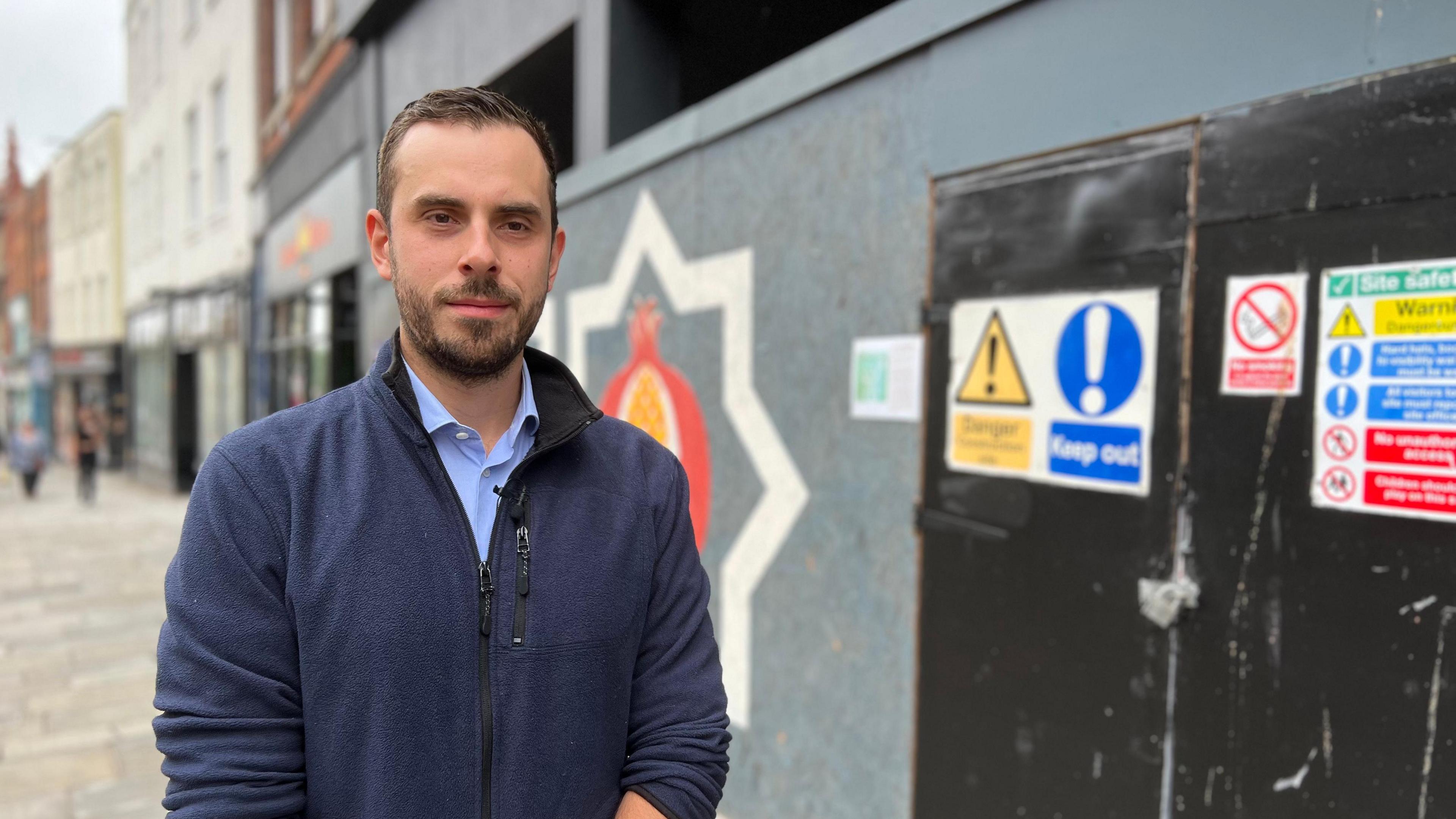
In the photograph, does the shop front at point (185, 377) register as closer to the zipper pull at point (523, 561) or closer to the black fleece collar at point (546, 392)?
the black fleece collar at point (546, 392)

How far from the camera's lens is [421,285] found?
1.48 metres

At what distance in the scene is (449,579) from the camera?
1.39 m

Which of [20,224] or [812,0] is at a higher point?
[20,224]

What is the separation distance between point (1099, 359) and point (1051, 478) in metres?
0.38

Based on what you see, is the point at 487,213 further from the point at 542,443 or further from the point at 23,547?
the point at 23,547

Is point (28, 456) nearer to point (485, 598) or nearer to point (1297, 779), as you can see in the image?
point (485, 598)

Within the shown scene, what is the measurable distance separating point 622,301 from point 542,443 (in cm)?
364

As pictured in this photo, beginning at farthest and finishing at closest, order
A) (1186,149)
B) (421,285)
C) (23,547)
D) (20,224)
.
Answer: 1. (20,224)
2. (23,547)
3. (1186,149)
4. (421,285)

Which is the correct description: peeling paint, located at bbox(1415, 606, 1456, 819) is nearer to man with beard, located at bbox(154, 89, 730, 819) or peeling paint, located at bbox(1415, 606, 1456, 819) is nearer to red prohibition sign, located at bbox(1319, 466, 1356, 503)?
red prohibition sign, located at bbox(1319, 466, 1356, 503)

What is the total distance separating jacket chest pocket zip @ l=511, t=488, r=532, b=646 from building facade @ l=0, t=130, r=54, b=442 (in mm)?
38185

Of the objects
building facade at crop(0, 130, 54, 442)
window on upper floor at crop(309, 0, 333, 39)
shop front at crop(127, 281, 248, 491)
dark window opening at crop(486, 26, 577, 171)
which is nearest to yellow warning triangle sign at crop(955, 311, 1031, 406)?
dark window opening at crop(486, 26, 577, 171)

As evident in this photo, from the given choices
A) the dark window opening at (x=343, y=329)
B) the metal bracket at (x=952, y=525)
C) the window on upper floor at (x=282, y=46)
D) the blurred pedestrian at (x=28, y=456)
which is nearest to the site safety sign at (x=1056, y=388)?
the metal bracket at (x=952, y=525)

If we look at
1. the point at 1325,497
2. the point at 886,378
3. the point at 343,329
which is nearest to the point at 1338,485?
the point at 1325,497

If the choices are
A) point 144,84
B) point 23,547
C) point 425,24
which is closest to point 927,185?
point 425,24
